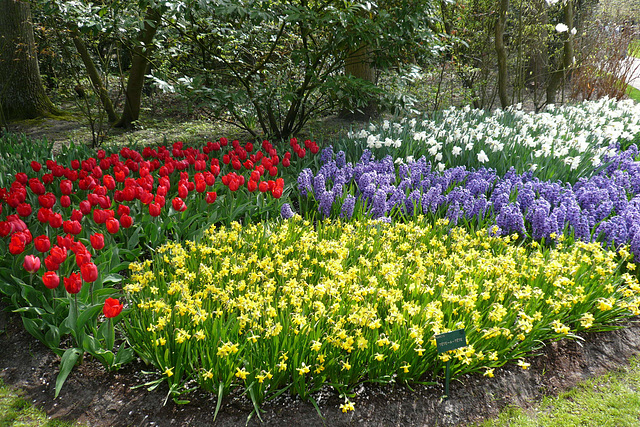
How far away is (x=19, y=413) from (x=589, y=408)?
9.45 ft

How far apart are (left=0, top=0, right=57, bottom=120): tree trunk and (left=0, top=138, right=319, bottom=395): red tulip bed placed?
4895mm

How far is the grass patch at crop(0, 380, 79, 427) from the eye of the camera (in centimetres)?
225

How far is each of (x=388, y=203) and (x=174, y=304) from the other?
7.00ft

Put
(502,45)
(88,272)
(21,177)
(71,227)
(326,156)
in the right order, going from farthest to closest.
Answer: (502,45) → (326,156) → (21,177) → (71,227) → (88,272)

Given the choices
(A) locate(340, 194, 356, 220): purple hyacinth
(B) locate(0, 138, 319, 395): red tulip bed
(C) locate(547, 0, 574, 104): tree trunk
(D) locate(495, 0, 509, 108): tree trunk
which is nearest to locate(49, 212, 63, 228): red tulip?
(B) locate(0, 138, 319, 395): red tulip bed

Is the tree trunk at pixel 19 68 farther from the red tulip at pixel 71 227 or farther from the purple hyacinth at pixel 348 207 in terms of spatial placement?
the purple hyacinth at pixel 348 207

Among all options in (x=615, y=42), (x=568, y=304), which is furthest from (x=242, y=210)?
(x=615, y=42)

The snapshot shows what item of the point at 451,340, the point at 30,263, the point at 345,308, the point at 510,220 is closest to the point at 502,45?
the point at 510,220

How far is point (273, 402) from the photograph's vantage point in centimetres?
235

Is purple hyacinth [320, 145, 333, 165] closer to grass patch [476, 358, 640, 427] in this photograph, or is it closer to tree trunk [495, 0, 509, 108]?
grass patch [476, 358, 640, 427]

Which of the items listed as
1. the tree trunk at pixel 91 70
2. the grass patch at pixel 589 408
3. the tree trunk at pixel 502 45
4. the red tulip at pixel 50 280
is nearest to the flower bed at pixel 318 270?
the red tulip at pixel 50 280

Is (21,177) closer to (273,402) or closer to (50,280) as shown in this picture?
(50,280)

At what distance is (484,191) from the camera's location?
4219 millimetres

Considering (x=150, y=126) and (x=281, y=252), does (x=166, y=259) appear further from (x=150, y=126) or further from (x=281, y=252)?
(x=150, y=126)
